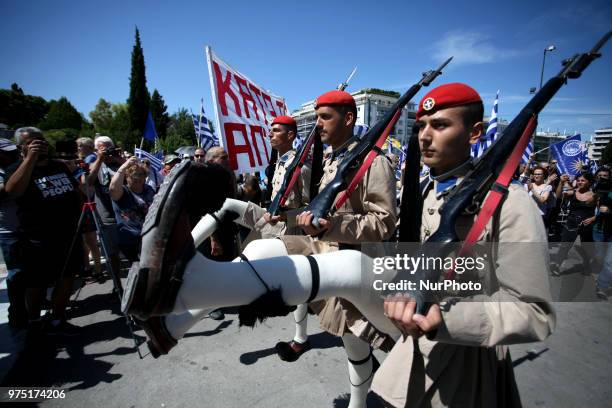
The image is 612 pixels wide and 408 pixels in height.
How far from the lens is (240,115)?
416 cm

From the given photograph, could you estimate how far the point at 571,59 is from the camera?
4.26 feet

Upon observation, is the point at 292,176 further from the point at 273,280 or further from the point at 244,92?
the point at 244,92

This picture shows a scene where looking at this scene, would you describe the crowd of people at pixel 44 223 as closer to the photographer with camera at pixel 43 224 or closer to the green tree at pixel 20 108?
the photographer with camera at pixel 43 224

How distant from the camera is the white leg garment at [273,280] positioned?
1.06m

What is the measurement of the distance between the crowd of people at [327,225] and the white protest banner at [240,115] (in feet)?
0.88

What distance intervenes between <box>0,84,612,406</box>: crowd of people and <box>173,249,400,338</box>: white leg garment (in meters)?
0.23

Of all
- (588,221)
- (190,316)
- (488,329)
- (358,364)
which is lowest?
(588,221)

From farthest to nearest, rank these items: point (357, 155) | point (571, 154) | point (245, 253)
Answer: point (571, 154) < point (357, 155) < point (245, 253)

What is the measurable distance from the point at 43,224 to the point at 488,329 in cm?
427

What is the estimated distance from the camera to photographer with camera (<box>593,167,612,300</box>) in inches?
195

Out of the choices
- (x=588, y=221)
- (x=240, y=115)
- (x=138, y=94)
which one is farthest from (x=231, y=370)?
(x=138, y=94)

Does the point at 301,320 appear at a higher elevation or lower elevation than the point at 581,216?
lower

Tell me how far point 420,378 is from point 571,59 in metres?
1.53

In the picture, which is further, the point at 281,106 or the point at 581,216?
the point at 581,216
